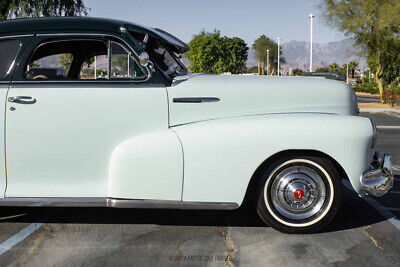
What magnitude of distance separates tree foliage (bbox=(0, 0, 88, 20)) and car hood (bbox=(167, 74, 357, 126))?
21.3 meters

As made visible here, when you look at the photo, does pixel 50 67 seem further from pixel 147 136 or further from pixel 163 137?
pixel 163 137

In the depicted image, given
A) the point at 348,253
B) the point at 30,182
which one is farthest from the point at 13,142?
the point at 348,253

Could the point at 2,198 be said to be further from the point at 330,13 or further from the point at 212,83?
the point at 330,13

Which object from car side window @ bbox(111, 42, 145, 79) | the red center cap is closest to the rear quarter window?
car side window @ bbox(111, 42, 145, 79)

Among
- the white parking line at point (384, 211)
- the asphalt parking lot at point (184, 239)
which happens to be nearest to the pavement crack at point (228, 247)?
the asphalt parking lot at point (184, 239)

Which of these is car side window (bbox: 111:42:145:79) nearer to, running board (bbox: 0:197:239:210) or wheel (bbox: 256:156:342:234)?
running board (bbox: 0:197:239:210)

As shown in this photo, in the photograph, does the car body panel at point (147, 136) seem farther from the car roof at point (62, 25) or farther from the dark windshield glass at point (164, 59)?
the dark windshield glass at point (164, 59)

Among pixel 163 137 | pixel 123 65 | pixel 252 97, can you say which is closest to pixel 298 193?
pixel 252 97

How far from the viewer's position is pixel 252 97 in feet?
13.5

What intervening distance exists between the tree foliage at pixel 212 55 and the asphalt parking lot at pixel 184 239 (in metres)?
51.8

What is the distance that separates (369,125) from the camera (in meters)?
4.04

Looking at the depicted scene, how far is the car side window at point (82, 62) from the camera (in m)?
4.15

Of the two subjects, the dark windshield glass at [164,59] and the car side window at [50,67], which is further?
the dark windshield glass at [164,59]

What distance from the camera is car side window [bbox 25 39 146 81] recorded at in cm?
415
